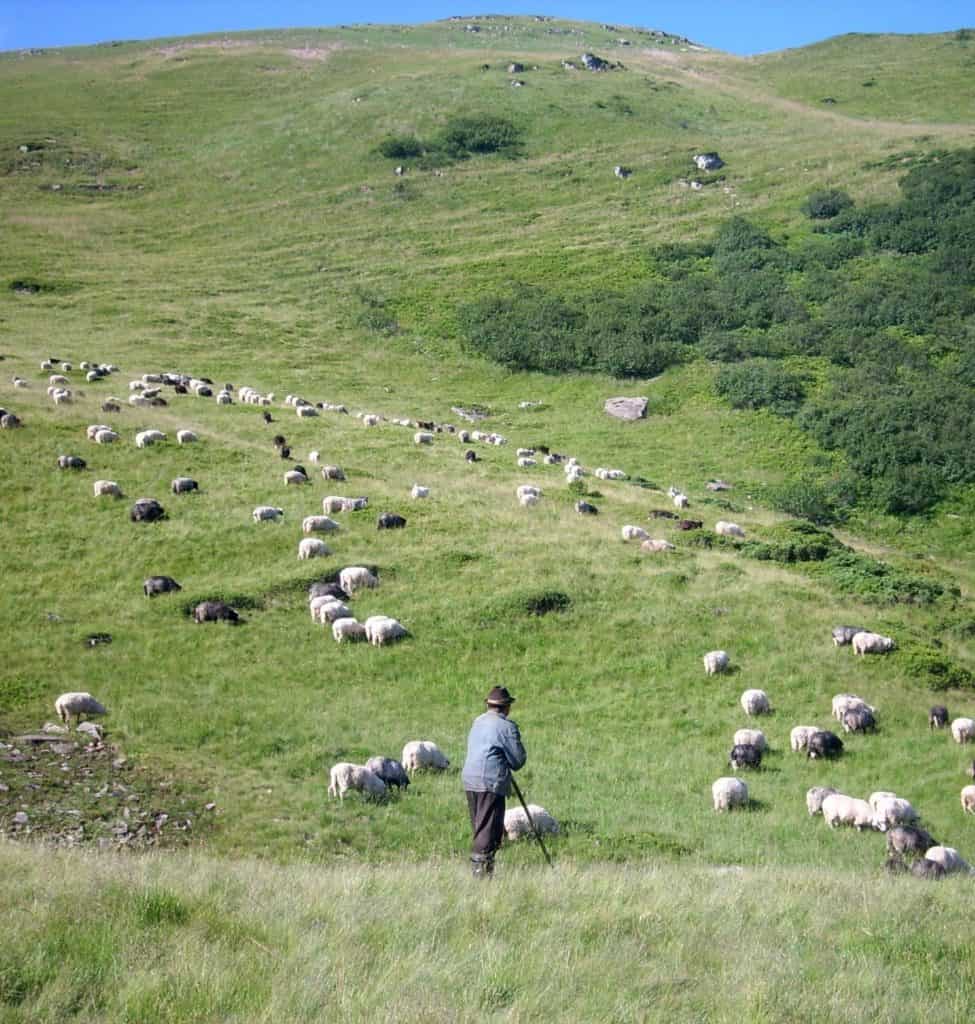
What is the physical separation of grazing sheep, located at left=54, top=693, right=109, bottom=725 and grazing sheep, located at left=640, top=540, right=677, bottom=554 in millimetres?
16505

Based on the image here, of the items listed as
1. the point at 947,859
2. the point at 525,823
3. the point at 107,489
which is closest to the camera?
the point at 947,859

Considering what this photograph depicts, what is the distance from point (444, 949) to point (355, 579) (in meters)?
18.4

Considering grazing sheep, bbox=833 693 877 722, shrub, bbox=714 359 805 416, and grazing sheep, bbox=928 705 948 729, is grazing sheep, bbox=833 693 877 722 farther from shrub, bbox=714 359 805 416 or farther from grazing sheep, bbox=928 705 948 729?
shrub, bbox=714 359 805 416

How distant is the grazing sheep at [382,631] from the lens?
2355 centimetres

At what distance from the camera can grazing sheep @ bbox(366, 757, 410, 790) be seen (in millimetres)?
17219

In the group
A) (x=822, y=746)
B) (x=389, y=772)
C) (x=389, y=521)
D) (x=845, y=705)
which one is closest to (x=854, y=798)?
(x=822, y=746)

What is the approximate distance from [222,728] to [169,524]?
37.7 ft

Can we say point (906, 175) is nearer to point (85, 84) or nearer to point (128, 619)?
point (128, 619)

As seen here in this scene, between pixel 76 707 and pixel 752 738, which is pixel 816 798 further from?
pixel 76 707

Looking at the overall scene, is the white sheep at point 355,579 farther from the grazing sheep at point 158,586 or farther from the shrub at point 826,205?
the shrub at point 826,205

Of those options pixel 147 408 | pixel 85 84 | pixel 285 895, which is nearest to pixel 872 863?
pixel 285 895

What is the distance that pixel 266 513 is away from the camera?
29.9m

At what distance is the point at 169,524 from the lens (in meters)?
29.1

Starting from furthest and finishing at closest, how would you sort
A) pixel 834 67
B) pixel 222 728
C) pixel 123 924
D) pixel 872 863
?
pixel 834 67 → pixel 222 728 → pixel 872 863 → pixel 123 924
